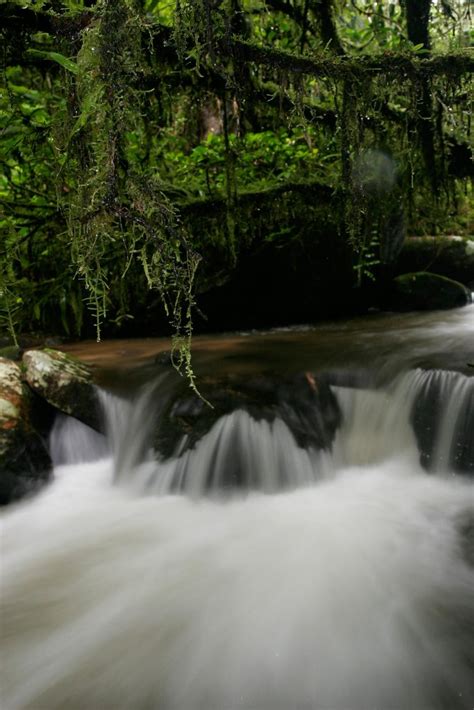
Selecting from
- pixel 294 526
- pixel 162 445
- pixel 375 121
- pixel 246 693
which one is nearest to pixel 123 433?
pixel 162 445

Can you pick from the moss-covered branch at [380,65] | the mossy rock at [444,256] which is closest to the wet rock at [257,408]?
the moss-covered branch at [380,65]

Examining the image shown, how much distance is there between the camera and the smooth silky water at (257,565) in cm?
207

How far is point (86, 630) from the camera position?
2.41 metres

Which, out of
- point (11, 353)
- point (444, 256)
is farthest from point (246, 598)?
point (444, 256)

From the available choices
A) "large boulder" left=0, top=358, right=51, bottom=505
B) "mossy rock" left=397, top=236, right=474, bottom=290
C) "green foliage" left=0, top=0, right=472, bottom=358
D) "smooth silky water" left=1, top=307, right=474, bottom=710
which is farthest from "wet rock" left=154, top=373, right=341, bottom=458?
"mossy rock" left=397, top=236, right=474, bottom=290

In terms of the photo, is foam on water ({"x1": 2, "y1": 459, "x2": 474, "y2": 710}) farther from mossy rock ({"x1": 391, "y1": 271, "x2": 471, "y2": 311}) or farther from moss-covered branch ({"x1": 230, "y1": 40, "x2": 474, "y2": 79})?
mossy rock ({"x1": 391, "y1": 271, "x2": 471, "y2": 311})

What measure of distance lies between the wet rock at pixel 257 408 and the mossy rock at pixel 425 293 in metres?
3.55

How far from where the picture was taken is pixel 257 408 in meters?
3.94

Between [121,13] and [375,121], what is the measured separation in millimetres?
2219

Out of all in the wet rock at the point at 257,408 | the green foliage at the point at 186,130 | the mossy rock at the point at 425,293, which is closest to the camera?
the green foliage at the point at 186,130

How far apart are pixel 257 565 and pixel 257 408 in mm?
1311

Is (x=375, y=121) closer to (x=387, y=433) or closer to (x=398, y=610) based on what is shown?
(x=387, y=433)

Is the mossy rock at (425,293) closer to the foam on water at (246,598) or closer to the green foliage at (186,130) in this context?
the green foliage at (186,130)

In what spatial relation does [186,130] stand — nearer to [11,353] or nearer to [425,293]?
[11,353]
